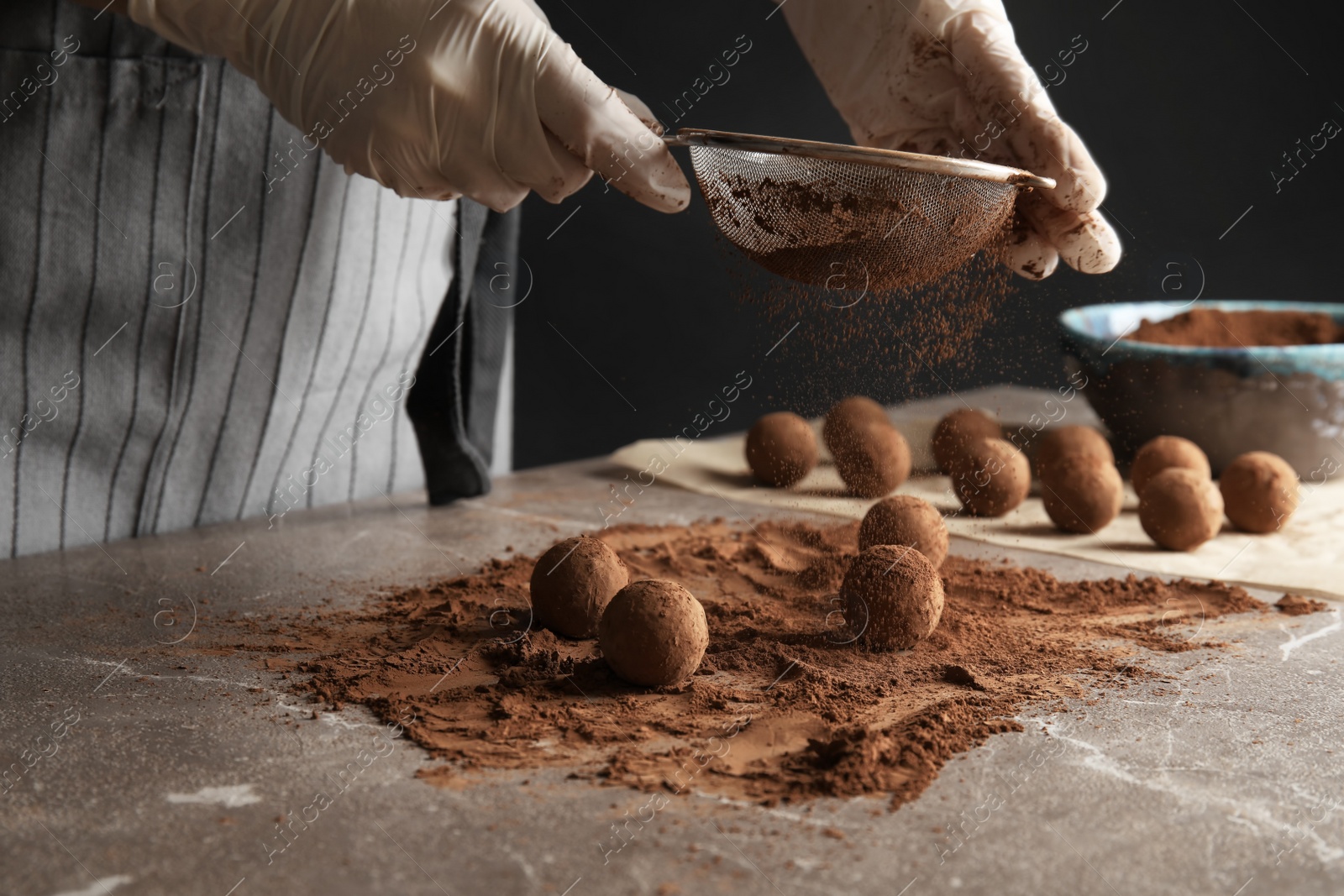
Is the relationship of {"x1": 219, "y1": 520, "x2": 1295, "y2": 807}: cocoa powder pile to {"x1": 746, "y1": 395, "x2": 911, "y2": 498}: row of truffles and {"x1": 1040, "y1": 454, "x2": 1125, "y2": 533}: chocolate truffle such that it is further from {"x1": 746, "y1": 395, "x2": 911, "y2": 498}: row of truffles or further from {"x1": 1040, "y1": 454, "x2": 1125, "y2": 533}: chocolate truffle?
{"x1": 746, "y1": 395, "x2": 911, "y2": 498}: row of truffles

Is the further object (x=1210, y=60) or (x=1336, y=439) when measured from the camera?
(x=1210, y=60)

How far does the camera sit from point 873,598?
1.34m

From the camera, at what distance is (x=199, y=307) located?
180cm

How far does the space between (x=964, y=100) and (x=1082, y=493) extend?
26.7 inches

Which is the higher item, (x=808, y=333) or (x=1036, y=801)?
(x=808, y=333)

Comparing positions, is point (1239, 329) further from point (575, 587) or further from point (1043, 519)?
point (575, 587)

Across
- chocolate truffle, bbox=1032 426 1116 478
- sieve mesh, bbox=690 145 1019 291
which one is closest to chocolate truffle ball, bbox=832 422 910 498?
chocolate truffle, bbox=1032 426 1116 478

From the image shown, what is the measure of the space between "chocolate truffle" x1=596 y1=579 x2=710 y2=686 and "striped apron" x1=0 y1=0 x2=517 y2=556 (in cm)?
89

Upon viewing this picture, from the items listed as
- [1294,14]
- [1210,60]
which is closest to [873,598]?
[1210,60]

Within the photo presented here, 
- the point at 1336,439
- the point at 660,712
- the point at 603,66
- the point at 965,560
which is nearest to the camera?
the point at 660,712

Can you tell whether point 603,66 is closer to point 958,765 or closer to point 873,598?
point 873,598

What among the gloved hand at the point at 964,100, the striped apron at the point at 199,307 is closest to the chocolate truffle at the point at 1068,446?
the gloved hand at the point at 964,100

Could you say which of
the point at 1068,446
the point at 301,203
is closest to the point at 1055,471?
the point at 1068,446

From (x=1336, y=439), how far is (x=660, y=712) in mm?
1627
